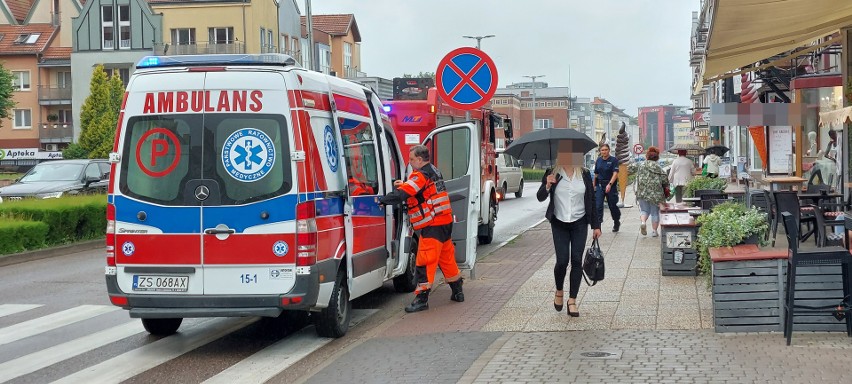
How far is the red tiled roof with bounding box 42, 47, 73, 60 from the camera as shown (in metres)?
70.3

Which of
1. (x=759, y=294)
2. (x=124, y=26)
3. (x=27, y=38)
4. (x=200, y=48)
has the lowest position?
(x=759, y=294)

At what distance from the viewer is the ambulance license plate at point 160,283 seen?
8.72 meters

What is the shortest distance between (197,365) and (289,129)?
2.07 metres

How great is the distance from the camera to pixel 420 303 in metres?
10.9

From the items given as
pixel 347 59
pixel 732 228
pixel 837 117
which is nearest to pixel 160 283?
pixel 732 228

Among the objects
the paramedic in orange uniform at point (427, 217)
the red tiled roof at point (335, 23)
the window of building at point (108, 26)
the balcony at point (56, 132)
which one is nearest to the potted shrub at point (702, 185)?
the paramedic in orange uniform at point (427, 217)

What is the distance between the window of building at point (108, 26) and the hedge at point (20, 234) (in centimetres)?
5029

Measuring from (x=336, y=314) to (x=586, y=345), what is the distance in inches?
90.9

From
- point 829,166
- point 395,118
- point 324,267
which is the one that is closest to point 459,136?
point 395,118

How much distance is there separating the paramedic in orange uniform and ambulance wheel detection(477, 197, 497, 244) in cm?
788

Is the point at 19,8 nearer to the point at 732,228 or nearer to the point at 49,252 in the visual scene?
the point at 49,252

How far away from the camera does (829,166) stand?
1769 centimetres

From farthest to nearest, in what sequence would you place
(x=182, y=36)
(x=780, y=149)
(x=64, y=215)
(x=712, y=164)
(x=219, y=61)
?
(x=182, y=36) → (x=712, y=164) → (x=780, y=149) → (x=64, y=215) → (x=219, y=61)

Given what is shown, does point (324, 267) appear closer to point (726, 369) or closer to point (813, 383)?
→ point (726, 369)
